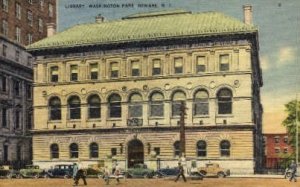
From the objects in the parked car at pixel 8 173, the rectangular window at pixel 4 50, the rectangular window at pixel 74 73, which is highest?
the rectangular window at pixel 4 50

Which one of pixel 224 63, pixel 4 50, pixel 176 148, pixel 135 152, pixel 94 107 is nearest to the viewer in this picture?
pixel 224 63

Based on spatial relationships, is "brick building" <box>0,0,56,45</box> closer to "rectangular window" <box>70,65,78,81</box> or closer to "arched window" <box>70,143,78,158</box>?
"rectangular window" <box>70,65,78,81</box>

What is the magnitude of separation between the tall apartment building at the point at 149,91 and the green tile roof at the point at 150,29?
0.24 ft

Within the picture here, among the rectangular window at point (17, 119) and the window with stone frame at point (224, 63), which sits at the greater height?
the window with stone frame at point (224, 63)

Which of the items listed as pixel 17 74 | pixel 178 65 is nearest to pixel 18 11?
pixel 17 74

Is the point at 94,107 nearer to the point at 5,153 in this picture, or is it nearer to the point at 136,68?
the point at 136,68

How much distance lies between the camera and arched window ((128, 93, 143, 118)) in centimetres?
4281

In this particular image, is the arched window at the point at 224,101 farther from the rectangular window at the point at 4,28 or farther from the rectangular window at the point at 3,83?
the rectangular window at the point at 4,28

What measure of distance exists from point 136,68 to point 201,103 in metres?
5.38

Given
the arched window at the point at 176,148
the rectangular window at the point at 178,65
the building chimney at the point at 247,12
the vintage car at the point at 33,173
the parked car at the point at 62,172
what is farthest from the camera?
the rectangular window at the point at 178,65

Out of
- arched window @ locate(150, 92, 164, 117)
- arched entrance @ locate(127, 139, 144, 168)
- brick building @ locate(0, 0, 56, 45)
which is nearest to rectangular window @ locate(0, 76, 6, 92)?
brick building @ locate(0, 0, 56, 45)

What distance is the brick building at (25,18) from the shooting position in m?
50.4

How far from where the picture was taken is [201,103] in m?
41.6

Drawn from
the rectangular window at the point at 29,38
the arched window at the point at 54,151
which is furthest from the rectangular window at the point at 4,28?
the arched window at the point at 54,151
